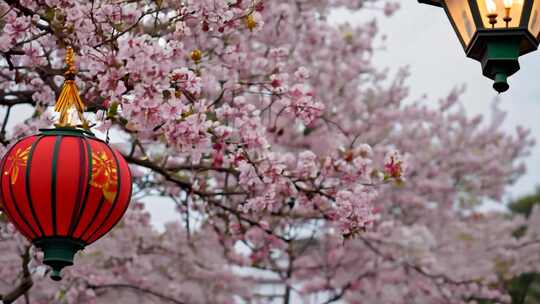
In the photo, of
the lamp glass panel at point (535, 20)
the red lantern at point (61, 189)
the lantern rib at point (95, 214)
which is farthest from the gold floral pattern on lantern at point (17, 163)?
the lamp glass panel at point (535, 20)

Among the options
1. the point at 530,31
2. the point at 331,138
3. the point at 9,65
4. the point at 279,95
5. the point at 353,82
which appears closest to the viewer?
the point at 530,31

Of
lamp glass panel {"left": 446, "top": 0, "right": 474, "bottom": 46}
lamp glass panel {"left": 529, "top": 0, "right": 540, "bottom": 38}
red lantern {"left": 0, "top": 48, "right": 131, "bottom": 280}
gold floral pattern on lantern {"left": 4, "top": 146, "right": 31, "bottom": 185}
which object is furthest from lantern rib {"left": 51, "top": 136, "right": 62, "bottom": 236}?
lamp glass panel {"left": 529, "top": 0, "right": 540, "bottom": 38}

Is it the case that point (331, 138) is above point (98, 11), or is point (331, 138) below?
above

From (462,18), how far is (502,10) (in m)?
0.16

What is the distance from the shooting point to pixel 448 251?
578 inches

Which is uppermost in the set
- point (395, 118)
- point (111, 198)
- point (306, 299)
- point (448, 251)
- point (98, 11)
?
point (395, 118)

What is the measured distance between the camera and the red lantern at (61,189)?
441 cm

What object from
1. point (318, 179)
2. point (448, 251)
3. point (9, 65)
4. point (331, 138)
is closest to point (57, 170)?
point (9, 65)

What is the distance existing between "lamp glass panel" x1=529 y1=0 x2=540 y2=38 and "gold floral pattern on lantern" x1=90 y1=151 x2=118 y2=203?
2.19 metres

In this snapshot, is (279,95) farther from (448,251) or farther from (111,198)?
(448,251)

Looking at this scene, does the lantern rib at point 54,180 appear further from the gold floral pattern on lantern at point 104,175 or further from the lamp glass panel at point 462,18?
the lamp glass panel at point 462,18

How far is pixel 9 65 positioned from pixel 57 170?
1921mm

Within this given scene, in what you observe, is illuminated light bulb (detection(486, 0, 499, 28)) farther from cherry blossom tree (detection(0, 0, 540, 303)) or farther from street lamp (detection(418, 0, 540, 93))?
cherry blossom tree (detection(0, 0, 540, 303))

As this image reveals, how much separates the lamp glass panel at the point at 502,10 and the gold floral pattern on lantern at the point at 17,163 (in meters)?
2.33
